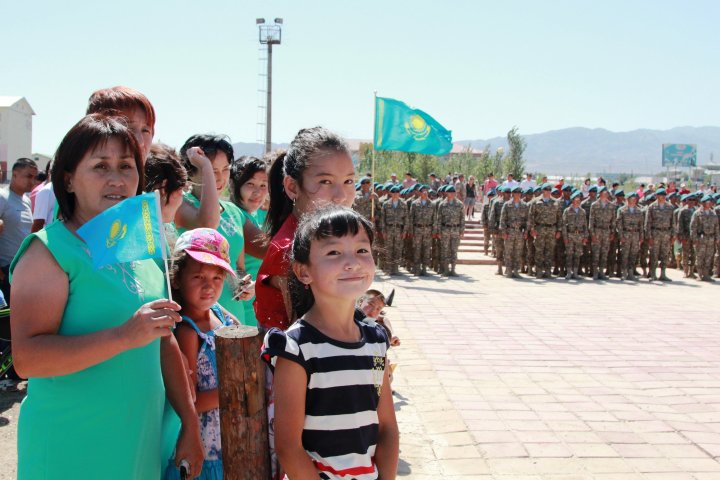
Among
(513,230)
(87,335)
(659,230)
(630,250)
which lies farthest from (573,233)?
(87,335)

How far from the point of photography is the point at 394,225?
14188 mm

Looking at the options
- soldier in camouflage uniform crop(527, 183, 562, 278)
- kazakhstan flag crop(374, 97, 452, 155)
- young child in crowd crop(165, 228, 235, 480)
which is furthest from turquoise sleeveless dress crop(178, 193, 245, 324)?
soldier in camouflage uniform crop(527, 183, 562, 278)

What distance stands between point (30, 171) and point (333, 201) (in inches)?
208

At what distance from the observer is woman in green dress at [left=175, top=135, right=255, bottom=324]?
2852mm

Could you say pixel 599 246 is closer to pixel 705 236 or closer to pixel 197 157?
pixel 705 236

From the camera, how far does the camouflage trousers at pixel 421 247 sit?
1403cm

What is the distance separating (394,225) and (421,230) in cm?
62

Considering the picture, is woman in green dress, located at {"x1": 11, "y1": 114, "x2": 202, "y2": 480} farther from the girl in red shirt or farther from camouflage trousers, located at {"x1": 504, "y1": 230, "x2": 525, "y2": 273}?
camouflage trousers, located at {"x1": 504, "y1": 230, "x2": 525, "y2": 273}

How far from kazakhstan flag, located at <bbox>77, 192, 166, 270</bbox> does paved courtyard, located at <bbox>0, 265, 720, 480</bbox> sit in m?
2.64

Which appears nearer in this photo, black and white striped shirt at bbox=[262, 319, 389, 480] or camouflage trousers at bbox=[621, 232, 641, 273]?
black and white striped shirt at bbox=[262, 319, 389, 480]

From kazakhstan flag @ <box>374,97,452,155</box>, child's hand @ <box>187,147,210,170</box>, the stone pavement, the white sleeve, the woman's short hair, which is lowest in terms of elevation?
the stone pavement

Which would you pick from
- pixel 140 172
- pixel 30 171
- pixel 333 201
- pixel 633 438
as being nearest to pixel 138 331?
pixel 140 172

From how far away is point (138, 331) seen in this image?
1.60 metres

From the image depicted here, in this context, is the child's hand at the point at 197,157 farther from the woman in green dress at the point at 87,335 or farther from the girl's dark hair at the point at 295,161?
the woman in green dress at the point at 87,335
